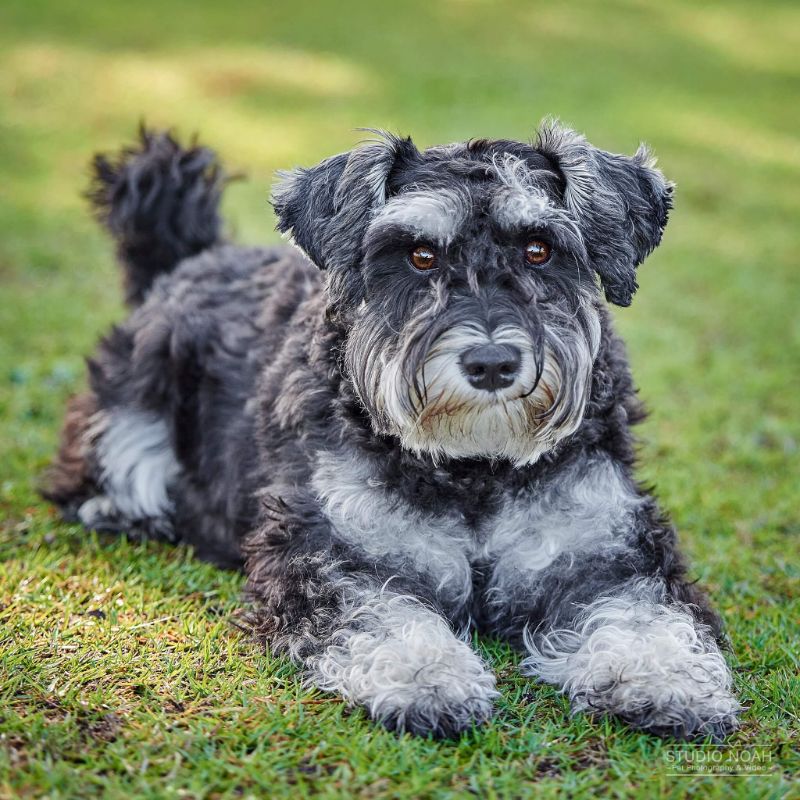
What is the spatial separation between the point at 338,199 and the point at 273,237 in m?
7.84

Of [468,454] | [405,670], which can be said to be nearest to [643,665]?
[405,670]

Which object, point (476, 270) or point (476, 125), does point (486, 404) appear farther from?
point (476, 125)

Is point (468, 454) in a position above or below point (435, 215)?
below

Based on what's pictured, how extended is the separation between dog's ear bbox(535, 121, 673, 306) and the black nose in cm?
82

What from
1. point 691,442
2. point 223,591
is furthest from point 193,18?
point 223,591

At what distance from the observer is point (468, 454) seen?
433 cm

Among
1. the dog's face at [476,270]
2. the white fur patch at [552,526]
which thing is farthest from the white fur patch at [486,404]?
the white fur patch at [552,526]

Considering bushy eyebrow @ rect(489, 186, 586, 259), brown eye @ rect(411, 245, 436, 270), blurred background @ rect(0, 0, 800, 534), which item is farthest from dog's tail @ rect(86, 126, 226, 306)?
bushy eyebrow @ rect(489, 186, 586, 259)

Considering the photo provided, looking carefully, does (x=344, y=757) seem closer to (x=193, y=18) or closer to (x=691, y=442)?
(x=691, y=442)

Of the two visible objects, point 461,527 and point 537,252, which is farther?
point 461,527

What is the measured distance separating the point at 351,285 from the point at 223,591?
1771mm

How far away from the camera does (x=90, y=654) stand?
173 inches

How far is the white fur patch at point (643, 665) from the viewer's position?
153 inches

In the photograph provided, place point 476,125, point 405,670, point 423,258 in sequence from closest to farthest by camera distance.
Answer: point 405,670 → point 423,258 → point 476,125
